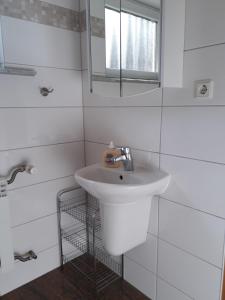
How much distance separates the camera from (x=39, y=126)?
1578mm

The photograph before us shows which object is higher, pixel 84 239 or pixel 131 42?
pixel 131 42

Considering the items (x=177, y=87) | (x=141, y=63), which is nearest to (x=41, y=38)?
(x=141, y=63)

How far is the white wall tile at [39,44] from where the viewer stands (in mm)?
1387

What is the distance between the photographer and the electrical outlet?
106 cm

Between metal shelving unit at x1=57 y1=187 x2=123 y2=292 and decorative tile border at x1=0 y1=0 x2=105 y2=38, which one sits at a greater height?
decorative tile border at x1=0 y1=0 x2=105 y2=38

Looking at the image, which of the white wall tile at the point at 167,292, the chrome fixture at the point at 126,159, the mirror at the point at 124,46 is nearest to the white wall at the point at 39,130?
the mirror at the point at 124,46

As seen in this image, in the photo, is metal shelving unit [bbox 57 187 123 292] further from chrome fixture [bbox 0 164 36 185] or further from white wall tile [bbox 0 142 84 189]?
chrome fixture [bbox 0 164 36 185]

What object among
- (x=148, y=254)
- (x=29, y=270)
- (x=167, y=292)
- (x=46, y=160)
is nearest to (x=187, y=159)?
(x=148, y=254)

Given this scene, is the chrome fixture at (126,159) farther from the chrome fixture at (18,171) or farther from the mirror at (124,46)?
the chrome fixture at (18,171)

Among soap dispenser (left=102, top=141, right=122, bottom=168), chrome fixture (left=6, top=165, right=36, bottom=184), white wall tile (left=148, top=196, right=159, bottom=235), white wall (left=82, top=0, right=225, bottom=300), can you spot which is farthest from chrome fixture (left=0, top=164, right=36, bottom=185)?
white wall tile (left=148, top=196, right=159, bottom=235)

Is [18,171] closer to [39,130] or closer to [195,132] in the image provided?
[39,130]

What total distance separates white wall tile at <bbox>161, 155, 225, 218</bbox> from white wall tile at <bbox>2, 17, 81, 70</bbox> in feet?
3.02

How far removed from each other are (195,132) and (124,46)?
63 cm

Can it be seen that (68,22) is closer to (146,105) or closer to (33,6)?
(33,6)
